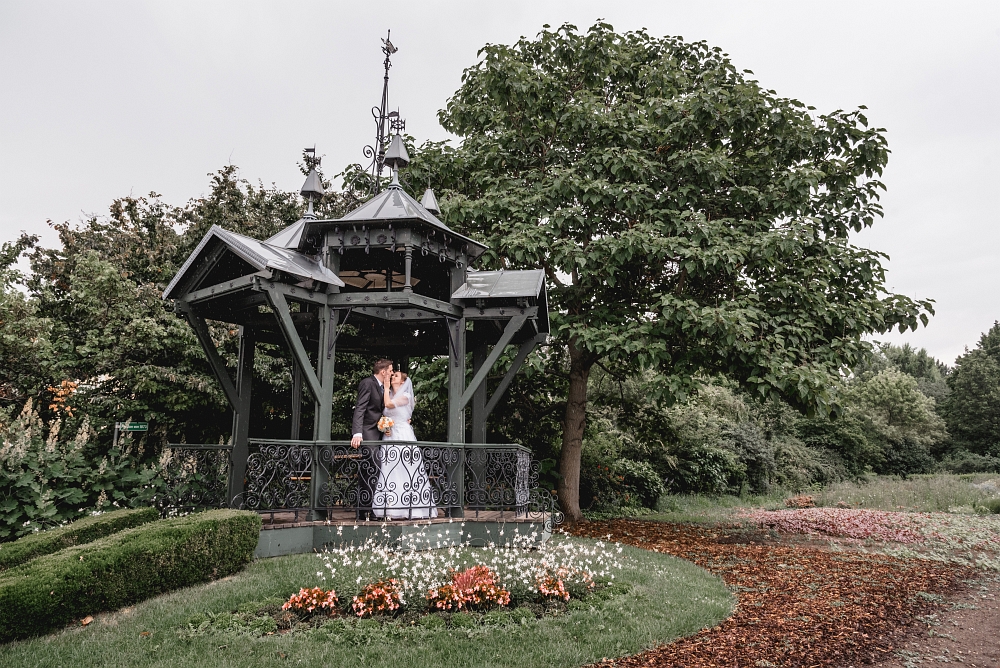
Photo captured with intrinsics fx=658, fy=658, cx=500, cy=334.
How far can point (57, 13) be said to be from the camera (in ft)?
31.1

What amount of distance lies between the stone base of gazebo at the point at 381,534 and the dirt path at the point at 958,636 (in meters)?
3.94

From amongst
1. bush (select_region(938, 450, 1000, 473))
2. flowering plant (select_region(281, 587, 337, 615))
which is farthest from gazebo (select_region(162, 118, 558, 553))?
bush (select_region(938, 450, 1000, 473))

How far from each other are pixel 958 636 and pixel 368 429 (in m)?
6.98

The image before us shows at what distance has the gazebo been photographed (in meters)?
8.10

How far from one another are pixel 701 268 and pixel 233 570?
8903mm

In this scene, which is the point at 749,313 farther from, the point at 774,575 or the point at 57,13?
the point at 57,13

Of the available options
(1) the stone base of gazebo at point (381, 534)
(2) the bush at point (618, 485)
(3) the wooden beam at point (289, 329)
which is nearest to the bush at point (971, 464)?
(2) the bush at point (618, 485)

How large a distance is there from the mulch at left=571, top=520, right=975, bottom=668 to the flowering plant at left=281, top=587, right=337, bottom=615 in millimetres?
2358

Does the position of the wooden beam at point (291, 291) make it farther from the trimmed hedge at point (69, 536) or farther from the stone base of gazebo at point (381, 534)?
the trimmed hedge at point (69, 536)

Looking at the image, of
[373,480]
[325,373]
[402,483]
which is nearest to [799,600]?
[402,483]

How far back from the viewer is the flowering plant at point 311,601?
18.1 feet

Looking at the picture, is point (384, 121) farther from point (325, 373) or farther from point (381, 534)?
point (381, 534)

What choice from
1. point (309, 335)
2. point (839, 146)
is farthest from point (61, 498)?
point (839, 146)

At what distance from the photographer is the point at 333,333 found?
860cm
